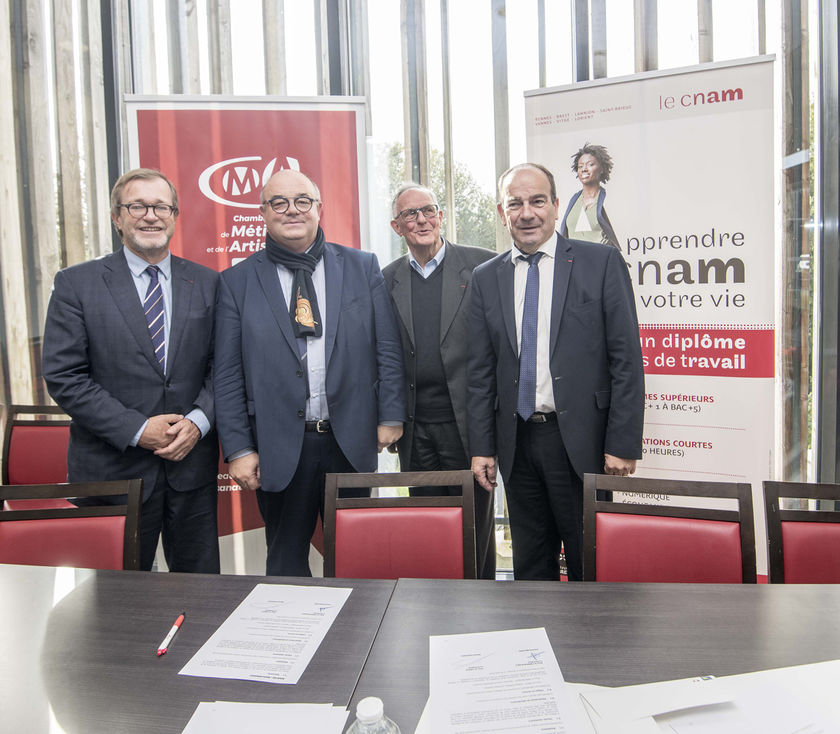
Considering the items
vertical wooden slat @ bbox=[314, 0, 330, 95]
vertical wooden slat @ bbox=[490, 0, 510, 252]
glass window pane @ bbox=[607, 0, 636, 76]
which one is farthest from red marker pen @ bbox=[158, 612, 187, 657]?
glass window pane @ bbox=[607, 0, 636, 76]

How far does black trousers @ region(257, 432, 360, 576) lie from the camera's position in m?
2.33

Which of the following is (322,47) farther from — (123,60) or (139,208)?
(139,208)

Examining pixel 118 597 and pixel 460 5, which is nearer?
pixel 118 597

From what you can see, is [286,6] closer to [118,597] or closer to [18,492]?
[18,492]

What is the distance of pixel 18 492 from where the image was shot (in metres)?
1.68

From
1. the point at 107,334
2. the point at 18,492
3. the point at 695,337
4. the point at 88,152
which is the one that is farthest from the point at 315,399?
the point at 88,152

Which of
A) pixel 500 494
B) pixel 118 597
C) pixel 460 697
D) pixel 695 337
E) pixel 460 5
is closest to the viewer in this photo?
pixel 460 697

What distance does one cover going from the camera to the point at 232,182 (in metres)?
3.08

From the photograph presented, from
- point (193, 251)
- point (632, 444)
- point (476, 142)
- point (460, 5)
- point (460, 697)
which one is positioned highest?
point (460, 5)

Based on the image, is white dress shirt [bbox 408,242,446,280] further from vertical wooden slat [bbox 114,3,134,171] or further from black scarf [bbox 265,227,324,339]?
vertical wooden slat [bbox 114,3,134,171]

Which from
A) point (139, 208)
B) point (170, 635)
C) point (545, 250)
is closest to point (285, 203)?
point (139, 208)

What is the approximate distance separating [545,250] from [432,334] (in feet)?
1.89

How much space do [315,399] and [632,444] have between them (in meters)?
1.18

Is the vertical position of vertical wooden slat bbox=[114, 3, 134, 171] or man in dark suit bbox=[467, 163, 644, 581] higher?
vertical wooden slat bbox=[114, 3, 134, 171]
